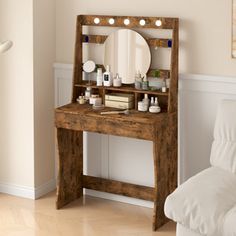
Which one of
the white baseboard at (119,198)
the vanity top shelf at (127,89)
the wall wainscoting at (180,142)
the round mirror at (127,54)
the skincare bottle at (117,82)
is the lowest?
the white baseboard at (119,198)

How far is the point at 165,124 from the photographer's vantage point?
446 cm

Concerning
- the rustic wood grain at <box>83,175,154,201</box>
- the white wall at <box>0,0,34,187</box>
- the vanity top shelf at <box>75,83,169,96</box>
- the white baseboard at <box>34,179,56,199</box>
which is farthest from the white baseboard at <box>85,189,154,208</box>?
the vanity top shelf at <box>75,83,169,96</box>

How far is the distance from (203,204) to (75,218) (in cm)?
136

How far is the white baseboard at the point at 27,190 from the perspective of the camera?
5.09 metres

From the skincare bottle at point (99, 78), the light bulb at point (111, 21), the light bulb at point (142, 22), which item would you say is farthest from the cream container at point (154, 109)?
the light bulb at point (111, 21)

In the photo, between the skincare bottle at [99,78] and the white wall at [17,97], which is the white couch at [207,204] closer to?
the skincare bottle at [99,78]

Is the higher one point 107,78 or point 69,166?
point 107,78

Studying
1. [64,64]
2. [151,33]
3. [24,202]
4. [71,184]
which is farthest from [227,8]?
[24,202]

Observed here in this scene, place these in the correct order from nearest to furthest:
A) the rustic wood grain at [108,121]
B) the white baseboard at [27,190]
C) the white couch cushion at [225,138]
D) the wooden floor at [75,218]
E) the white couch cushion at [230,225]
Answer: the white couch cushion at [230,225] < the white couch cushion at [225,138] < the rustic wood grain at [108,121] < the wooden floor at [75,218] < the white baseboard at [27,190]

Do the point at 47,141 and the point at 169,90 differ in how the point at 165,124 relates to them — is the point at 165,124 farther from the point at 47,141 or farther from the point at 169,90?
the point at 47,141

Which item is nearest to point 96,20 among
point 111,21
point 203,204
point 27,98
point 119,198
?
point 111,21

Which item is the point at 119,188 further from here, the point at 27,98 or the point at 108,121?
the point at 27,98

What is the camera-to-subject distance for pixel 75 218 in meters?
4.71

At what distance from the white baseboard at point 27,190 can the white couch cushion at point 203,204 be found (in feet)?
5.38
